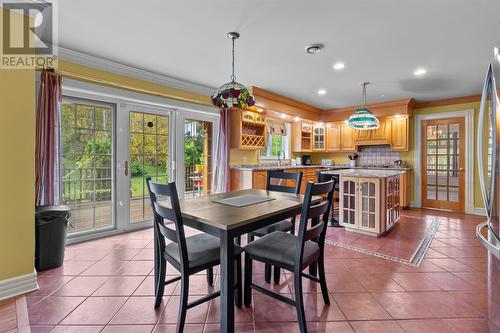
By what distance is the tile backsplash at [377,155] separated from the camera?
6.00m

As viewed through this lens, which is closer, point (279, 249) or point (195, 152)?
point (279, 249)

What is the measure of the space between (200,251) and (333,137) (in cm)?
562

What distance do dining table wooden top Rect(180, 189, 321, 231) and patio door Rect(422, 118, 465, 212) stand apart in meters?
4.78

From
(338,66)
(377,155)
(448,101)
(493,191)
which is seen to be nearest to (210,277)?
(493,191)

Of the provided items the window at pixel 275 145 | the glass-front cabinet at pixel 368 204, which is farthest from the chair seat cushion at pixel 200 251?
the window at pixel 275 145

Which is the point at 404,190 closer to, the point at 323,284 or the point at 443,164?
the point at 443,164

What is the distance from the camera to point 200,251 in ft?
5.74

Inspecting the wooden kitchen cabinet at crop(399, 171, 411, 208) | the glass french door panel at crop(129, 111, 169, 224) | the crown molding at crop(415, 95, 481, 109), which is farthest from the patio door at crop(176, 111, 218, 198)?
the crown molding at crop(415, 95, 481, 109)

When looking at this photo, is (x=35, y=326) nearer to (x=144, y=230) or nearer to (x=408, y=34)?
(x=144, y=230)

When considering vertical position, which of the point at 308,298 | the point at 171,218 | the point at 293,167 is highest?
the point at 293,167

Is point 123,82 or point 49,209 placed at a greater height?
point 123,82

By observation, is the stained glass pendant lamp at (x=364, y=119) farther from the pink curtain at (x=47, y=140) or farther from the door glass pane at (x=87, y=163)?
the pink curtain at (x=47, y=140)

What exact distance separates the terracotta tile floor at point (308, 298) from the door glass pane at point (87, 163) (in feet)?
2.04

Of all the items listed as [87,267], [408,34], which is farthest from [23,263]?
[408,34]
